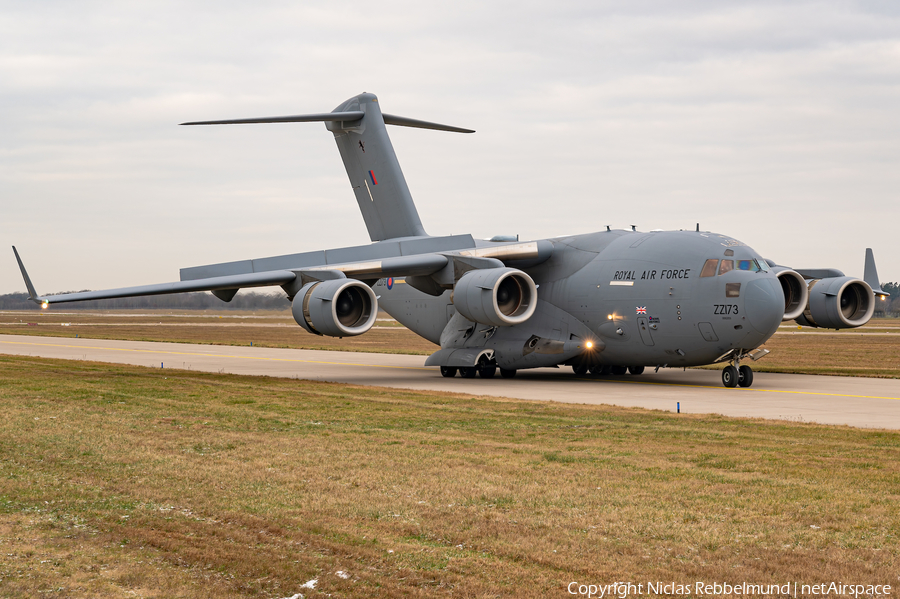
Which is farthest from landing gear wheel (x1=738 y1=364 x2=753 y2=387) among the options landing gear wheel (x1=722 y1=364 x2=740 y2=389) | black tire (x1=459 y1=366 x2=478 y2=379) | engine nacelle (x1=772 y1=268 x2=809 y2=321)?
black tire (x1=459 y1=366 x2=478 y2=379)

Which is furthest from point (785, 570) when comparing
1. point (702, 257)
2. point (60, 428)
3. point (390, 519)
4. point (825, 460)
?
point (702, 257)

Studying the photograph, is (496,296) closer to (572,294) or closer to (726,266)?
(572,294)

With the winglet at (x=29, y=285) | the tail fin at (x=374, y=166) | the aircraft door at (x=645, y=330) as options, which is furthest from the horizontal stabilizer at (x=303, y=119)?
the aircraft door at (x=645, y=330)

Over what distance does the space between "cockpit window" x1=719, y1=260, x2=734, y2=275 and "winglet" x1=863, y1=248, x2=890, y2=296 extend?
17.7ft

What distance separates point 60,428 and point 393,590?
310 inches

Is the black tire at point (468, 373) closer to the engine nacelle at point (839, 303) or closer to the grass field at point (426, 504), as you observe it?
the engine nacelle at point (839, 303)

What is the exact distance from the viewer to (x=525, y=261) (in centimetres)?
2330

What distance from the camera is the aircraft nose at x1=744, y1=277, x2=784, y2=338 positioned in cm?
1883

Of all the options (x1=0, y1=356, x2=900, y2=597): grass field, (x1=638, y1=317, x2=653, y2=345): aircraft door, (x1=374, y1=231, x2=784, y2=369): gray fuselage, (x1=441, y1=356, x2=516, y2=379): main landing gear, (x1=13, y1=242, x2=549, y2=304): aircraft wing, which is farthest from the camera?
(x1=441, y1=356, x2=516, y2=379): main landing gear

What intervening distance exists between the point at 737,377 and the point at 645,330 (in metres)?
2.29

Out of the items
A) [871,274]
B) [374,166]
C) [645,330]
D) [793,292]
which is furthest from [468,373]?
[871,274]

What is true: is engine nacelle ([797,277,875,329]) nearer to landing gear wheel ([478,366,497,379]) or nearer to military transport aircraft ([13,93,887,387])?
military transport aircraft ([13,93,887,387])

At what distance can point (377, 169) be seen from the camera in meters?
26.5

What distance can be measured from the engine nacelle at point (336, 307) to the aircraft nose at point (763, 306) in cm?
800
